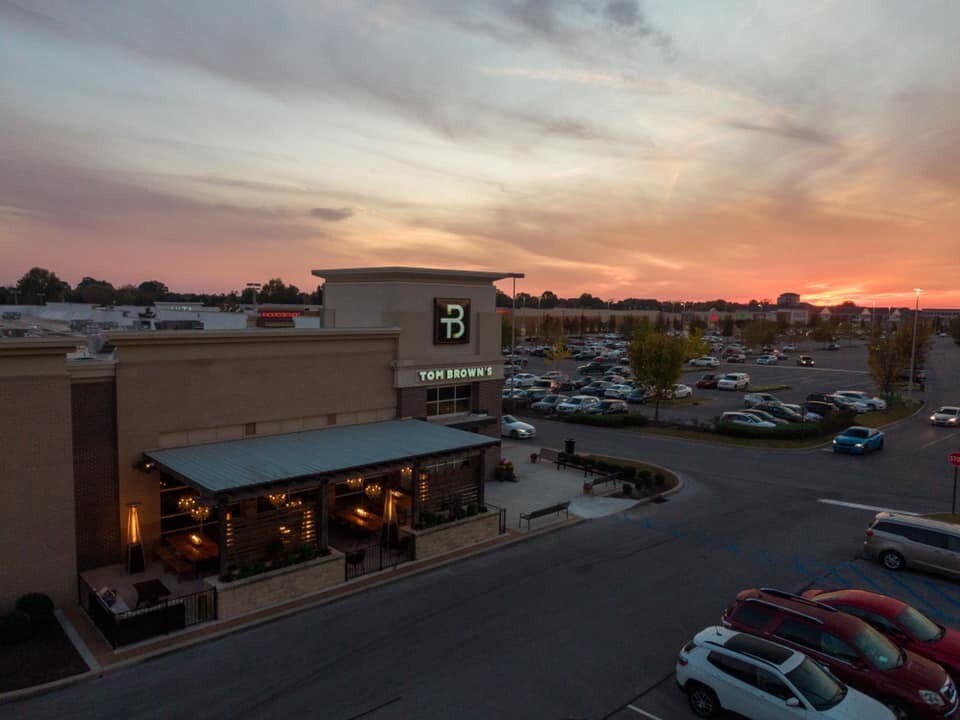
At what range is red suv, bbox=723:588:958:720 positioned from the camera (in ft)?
38.9

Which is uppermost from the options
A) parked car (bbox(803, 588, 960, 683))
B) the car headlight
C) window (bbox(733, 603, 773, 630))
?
window (bbox(733, 603, 773, 630))

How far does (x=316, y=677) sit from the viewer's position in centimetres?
1346

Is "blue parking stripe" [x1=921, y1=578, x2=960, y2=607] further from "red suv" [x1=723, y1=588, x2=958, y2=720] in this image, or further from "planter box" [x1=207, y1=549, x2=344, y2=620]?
"planter box" [x1=207, y1=549, x2=344, y2=620]

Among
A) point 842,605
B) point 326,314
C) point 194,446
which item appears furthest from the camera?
point 326,314

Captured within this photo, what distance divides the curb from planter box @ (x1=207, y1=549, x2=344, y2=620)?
1.38 ft

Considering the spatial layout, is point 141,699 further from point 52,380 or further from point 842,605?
point 842,605

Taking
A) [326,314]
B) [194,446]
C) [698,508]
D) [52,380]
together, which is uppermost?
[326,314]

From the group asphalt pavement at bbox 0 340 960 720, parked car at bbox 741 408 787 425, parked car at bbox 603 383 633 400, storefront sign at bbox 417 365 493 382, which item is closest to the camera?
asphalt pavement at bbox 0 340 960 720

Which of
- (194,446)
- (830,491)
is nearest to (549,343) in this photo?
(830,491)

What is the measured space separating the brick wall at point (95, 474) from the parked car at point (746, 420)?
36364 millimetres

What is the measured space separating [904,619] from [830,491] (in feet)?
55.5

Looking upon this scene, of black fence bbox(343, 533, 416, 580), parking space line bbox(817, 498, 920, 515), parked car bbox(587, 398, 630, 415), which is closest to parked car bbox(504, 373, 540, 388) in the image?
parked car bbox(587, 398, 630, 415)

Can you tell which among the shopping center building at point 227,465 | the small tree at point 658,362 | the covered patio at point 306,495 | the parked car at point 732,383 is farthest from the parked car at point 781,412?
the covered patio at point 306,495

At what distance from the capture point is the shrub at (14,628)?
46.9 feet
